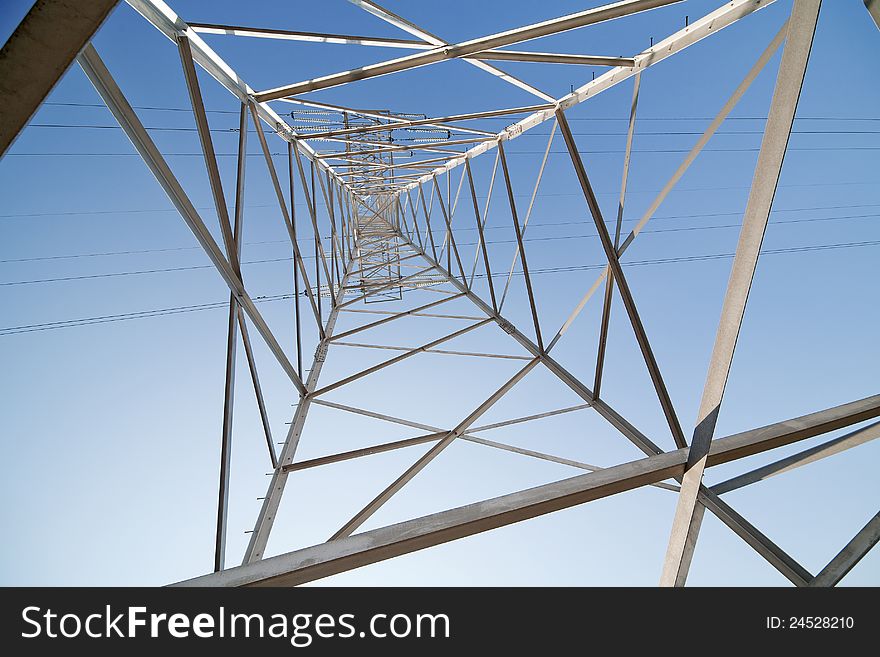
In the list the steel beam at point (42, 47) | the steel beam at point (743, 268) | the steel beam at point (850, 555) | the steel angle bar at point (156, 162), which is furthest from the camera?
the steel angle bar at point (156, 162)

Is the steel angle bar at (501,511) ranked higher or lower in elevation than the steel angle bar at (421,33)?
lower

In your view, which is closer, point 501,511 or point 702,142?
point 501,511

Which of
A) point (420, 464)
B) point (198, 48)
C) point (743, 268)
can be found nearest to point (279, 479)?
point (420, 464)

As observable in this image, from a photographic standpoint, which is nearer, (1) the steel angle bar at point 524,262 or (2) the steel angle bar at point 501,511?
(2) the steel angle bar at point 501,511

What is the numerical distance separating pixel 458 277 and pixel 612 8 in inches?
261

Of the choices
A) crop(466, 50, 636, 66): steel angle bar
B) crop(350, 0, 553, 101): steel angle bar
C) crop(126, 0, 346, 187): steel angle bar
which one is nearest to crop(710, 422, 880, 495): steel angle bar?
crop(466, 50, 636, 66): steel angle bar

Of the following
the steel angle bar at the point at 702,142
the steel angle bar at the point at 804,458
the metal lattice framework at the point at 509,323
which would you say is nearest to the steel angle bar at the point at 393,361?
the metal lattice framework at the point at 509,323

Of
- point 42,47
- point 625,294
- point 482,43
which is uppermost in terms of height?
point 482,43

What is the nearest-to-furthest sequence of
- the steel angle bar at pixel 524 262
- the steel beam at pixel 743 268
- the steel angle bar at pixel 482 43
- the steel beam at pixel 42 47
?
1. the steel beam at pixel 42 47
2. the steel beam at pixel 743 268
3. the steel angle bar at pixel 482 43
4. the steel angle bar at pixel 524 262

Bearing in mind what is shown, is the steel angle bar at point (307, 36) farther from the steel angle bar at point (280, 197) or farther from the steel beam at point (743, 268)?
the steel beam at point (743, 268)

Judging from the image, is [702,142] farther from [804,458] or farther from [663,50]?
[804,458]
